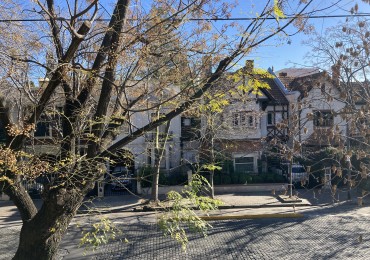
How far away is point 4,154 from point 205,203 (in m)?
2.60

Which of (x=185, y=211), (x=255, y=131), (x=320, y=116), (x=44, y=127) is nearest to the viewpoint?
(x=185, y=211)

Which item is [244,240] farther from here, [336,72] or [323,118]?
[336,72]

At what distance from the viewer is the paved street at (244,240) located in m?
10.8

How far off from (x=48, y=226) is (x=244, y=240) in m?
8.38

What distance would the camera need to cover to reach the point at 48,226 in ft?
17.6

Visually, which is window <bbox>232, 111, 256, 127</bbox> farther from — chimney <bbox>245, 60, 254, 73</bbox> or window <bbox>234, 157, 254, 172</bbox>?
chimney <bbox>245, 60, 254, 73</bbox>

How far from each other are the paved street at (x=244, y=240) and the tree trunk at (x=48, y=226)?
3598mm

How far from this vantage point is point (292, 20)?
4836 millimetres

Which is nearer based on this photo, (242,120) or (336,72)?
(336,72)

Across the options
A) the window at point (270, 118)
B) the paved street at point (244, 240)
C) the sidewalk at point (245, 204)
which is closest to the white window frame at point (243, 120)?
the window at point (270, 118)

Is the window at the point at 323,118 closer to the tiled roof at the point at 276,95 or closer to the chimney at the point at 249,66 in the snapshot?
the chimney at the point at 249,66

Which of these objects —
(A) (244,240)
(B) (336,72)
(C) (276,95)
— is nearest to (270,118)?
(C) (276,95)

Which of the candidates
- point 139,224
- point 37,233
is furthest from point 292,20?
point 139,224

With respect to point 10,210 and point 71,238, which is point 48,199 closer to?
point 71,238
